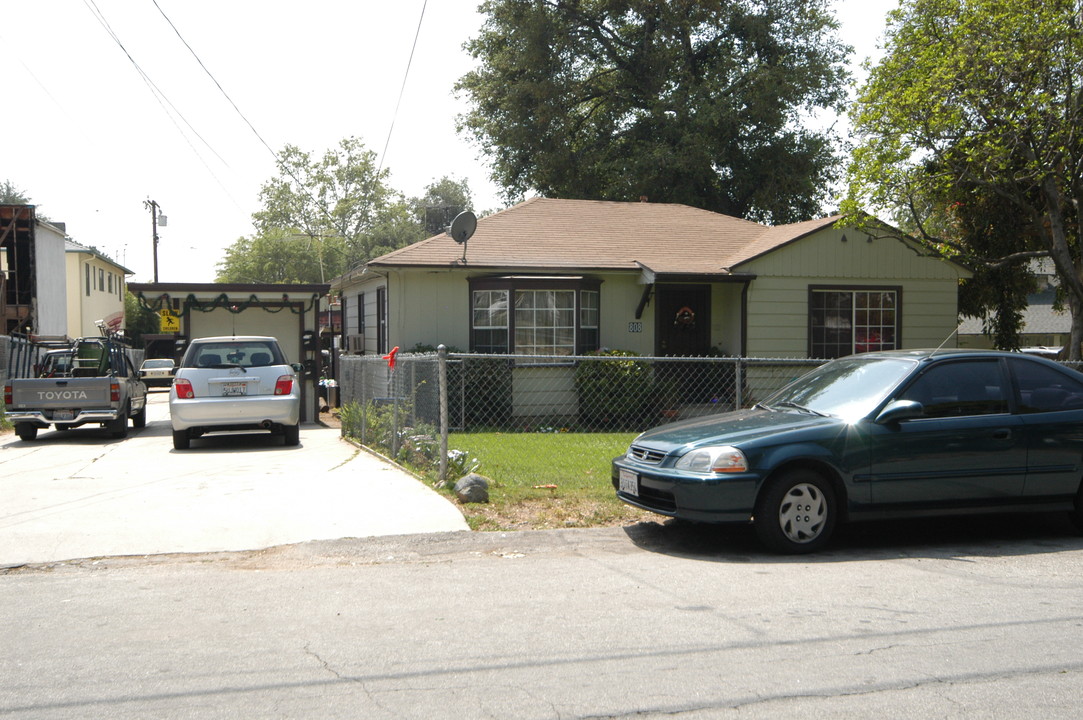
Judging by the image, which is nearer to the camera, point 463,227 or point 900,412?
point 900,412

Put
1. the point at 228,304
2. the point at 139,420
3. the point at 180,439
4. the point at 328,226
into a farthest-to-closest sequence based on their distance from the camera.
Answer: the point at 328,226 < the point at 228,304 < the point at 139,420 < the point at 180,439

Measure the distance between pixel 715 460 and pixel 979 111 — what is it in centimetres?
1209

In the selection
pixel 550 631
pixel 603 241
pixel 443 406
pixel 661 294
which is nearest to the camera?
pixel 550 631

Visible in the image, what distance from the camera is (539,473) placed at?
1014 cm

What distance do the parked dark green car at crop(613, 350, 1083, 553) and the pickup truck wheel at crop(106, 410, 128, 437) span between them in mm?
10978

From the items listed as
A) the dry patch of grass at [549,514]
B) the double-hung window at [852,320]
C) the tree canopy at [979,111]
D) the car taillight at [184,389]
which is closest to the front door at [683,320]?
the double-hung window at [852,320]

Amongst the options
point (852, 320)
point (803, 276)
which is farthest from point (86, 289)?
point (852, 320)

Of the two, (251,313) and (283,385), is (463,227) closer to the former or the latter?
(283,385)

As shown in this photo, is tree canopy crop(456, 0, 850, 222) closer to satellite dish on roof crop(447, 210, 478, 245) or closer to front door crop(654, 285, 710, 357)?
front door crop(654, 285, 710, 357)

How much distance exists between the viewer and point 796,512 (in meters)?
7.10

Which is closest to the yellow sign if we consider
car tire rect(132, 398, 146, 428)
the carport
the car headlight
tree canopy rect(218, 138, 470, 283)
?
the carport

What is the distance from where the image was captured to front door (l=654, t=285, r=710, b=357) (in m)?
18.8

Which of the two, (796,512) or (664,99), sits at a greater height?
(664,99)

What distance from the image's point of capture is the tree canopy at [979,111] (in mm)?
15398
